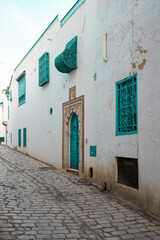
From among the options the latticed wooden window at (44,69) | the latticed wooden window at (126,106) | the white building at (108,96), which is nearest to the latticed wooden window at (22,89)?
the latticed wooden window at (44,69)

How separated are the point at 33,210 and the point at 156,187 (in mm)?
2157

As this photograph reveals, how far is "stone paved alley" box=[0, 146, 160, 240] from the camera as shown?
160 inches

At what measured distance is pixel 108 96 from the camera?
677cm

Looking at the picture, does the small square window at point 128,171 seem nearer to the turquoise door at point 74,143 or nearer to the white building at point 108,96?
the white building at point 108,96

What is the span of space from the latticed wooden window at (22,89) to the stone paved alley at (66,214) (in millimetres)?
9679

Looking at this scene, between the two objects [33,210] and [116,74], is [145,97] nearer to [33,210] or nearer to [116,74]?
[116,74]

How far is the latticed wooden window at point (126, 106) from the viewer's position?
Result: 5746 millimetres

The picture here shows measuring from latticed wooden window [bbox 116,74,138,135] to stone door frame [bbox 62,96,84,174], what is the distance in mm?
2301

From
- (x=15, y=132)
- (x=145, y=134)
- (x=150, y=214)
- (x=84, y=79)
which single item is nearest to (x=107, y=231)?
(x=150, y=214)

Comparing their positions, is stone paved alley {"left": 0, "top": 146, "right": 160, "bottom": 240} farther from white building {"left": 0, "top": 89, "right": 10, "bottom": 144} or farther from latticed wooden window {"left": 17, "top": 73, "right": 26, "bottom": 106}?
white building {"left": 0, "top": 89, "right": 10, "bottom": 144}

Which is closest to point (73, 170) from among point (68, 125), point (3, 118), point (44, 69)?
point (68, 125)

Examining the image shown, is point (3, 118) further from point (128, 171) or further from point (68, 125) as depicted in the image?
point (128, 171)

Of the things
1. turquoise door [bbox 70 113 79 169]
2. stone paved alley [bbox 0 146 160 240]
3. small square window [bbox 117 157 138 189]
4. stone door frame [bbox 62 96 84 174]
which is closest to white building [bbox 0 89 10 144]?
stone door frame [bbox 62 96 84 174]

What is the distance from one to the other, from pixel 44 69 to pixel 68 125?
346 cm
